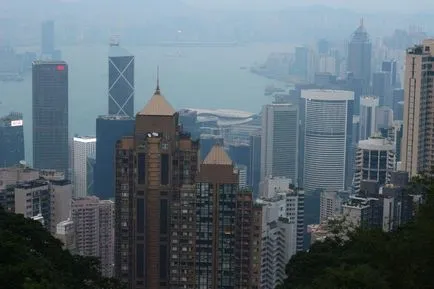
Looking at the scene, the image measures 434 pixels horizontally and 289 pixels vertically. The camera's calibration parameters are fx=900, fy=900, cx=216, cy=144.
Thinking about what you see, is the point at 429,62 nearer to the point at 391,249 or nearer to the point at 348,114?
the point at 391,249

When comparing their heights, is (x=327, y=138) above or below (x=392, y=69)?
below

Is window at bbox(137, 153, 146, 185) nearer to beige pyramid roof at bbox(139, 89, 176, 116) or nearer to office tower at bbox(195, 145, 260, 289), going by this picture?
beige pyramid roof at bbox(139, 89, 176, 116)

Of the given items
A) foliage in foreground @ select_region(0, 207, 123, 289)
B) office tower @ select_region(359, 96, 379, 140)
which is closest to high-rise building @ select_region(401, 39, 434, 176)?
foliage in foreground @ select_region(0, 207, 123, 289)

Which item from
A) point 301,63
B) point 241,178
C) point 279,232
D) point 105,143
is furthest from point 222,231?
point 301,63

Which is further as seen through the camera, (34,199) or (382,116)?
(382,116)

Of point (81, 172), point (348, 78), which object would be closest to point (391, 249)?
point (81, 172)

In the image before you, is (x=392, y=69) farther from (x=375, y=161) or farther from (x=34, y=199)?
(x=34, y=199)

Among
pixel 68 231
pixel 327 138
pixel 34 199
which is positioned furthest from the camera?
pixel 327 138
